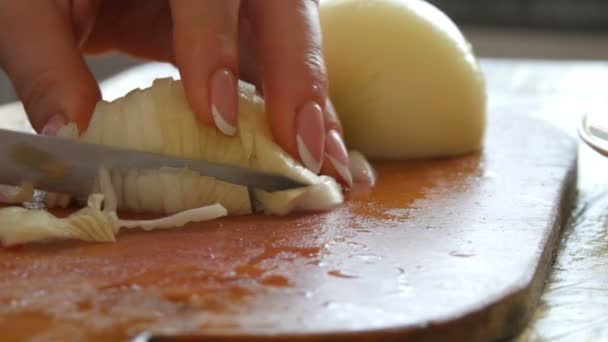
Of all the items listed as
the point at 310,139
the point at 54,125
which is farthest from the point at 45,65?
the point at 310,139

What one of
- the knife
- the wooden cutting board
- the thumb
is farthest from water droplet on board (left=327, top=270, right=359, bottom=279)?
the thumb

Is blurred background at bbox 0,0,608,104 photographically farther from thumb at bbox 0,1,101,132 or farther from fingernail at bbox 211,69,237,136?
fingernail at bbox 211,69,237,136

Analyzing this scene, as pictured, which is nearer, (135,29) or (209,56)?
(209,56)

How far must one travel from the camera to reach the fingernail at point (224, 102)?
3.24ft

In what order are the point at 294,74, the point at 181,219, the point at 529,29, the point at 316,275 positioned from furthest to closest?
the point at 529,29, the point at 294,74, the point at 181,219, the point at 316,275

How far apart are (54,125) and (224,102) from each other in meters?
0.22

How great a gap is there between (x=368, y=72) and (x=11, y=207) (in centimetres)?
56

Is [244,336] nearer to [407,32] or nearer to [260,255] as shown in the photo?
[260,255]

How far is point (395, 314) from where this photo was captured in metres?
0.70

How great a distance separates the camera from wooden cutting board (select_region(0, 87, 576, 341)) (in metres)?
0.69

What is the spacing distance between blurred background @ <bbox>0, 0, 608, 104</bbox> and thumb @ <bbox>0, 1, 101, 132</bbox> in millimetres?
2155

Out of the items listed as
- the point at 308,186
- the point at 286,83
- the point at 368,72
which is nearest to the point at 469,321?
the point at 308,186

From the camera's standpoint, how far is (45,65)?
1063mm

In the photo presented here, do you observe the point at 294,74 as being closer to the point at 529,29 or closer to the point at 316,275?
the point at 316,275
